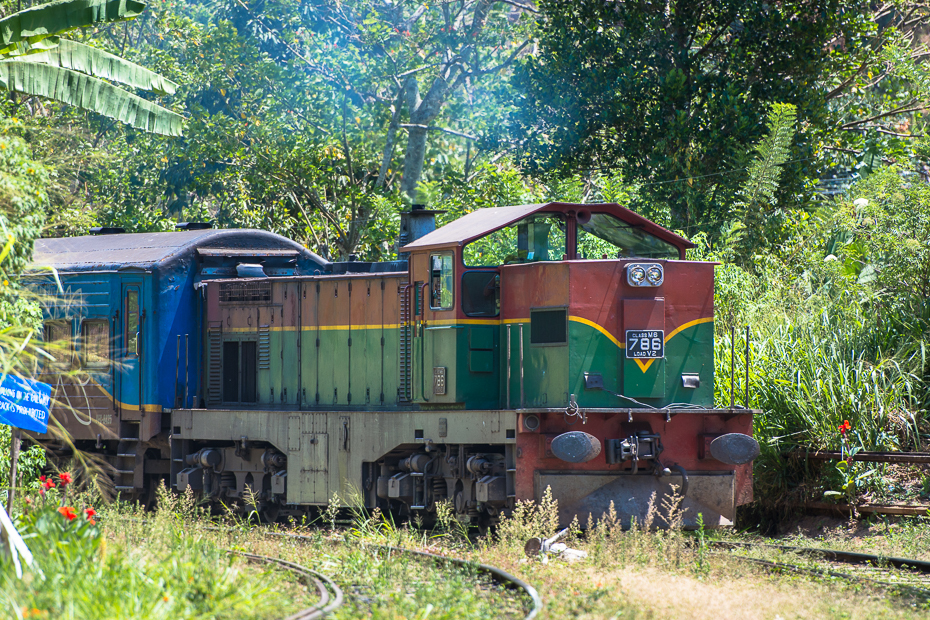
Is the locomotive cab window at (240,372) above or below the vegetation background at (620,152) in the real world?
below

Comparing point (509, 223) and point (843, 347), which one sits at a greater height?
point (509, 223)

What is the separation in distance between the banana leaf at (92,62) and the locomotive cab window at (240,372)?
322cm

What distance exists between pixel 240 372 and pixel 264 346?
1.79ft

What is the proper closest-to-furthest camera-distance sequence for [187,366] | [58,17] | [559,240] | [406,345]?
[58,17] < [559,240] < [406,345] < [187,366]

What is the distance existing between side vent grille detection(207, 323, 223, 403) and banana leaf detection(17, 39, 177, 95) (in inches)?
120

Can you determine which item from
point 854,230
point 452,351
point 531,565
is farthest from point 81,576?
point 854,230

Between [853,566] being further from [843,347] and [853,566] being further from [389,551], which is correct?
[843,347]

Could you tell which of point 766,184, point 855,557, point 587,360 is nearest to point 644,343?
point 587,360

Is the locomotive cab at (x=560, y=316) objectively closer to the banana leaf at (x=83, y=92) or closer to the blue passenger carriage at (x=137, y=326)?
the blue passenger carriage at (x=137, y=326)

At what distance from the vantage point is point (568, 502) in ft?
31.1

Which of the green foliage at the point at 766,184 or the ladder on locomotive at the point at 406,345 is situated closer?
the ladder on locomotive at the point at 406,345

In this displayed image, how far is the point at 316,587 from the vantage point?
286 inches

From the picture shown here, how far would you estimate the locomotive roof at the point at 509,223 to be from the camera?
9.85 m

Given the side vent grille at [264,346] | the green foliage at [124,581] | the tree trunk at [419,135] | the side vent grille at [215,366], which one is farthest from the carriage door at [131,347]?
the tree trunk at [419,135]
